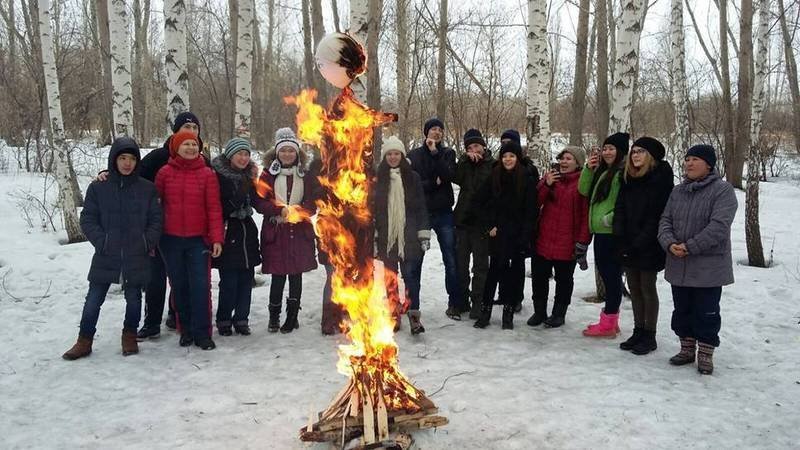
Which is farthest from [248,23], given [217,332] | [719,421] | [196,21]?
[196,21]

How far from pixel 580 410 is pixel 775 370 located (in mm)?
2147

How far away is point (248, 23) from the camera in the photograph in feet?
30.4

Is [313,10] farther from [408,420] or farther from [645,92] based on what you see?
[645,92]

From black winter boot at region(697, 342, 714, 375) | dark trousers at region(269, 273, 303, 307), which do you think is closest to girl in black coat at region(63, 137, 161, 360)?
dark trousers at region(269, 273, 303, 307)

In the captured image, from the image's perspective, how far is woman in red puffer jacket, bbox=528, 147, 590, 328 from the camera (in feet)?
18.6

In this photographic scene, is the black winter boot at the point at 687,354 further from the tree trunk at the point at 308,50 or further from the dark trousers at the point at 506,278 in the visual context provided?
the tree trunk at the point at 308,50

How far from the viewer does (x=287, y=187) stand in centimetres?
560

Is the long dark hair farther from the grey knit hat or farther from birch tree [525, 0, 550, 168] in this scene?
the grey knit hat

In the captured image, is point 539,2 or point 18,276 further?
point 539,2

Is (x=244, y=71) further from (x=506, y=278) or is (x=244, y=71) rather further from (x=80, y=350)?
(x=506, y=278)

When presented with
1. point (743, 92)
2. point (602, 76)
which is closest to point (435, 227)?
point (743, 92)

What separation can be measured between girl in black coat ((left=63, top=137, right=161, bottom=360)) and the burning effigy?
2.14 metres

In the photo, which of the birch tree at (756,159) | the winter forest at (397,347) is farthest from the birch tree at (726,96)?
the birch tree at (756,159)

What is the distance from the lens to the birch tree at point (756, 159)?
7.83 meters
